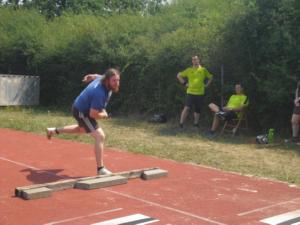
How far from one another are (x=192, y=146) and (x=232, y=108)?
7.74 ft

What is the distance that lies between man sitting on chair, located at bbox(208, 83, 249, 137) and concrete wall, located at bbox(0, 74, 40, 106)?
9.55 metres

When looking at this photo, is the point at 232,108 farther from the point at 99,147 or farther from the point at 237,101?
the point at 99,147

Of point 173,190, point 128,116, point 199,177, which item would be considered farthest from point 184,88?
point 173,190

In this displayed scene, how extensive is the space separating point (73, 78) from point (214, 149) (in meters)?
10.3

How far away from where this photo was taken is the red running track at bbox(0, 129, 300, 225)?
20.6ft

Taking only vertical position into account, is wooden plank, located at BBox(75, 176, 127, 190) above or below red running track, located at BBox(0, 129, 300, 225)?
above

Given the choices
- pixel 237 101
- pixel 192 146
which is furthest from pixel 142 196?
pixel 237 101

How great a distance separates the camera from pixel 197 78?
1452 centimetres

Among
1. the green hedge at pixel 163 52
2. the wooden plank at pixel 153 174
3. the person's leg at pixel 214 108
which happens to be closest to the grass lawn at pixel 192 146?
the person's leg at pixel 214 108

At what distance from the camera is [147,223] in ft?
19.8

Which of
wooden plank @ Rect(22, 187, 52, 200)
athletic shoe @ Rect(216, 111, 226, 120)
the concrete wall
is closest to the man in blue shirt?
wooden plank @ Rect(22, 187, 52, 200)

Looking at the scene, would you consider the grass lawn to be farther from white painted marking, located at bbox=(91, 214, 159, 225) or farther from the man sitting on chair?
white painted marking, located at bbox=(91, 214, 159, 225)

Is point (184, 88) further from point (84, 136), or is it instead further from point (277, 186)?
point (277, 186)

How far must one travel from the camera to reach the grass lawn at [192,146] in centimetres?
967
